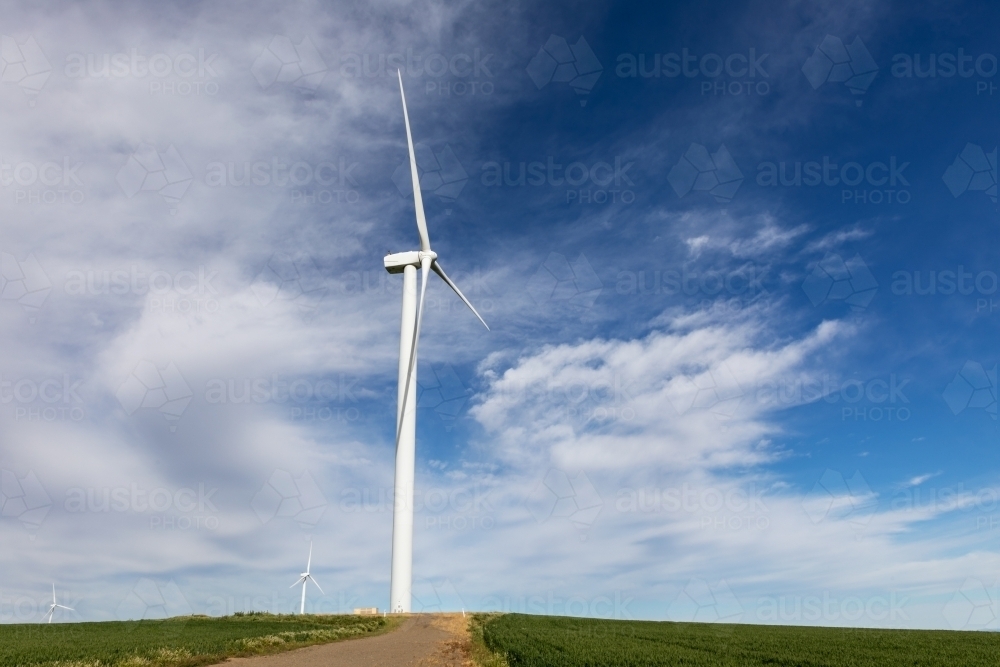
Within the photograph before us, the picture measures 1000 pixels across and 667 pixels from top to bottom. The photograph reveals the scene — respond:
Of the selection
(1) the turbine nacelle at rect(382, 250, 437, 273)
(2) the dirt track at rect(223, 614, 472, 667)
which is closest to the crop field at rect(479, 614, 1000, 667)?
(2) the dirt track at rect(223, 614, 472, 667)

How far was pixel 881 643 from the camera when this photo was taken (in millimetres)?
46188

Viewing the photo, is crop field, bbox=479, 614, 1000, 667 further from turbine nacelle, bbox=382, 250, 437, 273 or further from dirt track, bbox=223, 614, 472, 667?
turbine nacelle, bbox=382, 250, 437, 273

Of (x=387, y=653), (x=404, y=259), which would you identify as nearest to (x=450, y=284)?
(x=404, y=259)

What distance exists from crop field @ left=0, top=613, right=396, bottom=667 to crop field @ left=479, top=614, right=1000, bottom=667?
37.2 feet

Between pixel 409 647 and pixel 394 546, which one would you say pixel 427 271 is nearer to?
pixel 394 546

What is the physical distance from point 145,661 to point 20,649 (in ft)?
30.1

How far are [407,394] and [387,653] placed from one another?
109 ft

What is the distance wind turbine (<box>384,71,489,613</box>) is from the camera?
61719mm

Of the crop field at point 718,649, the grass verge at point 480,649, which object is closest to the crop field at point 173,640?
the grass verge at point 480,649

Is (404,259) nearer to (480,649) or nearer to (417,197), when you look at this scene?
(417,197)

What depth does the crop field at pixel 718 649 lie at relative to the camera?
32000 millimetres

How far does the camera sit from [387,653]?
35344mm

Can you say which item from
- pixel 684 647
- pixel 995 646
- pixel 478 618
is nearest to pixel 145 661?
pixel 684 647

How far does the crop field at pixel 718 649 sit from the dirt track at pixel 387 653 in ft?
8.26
